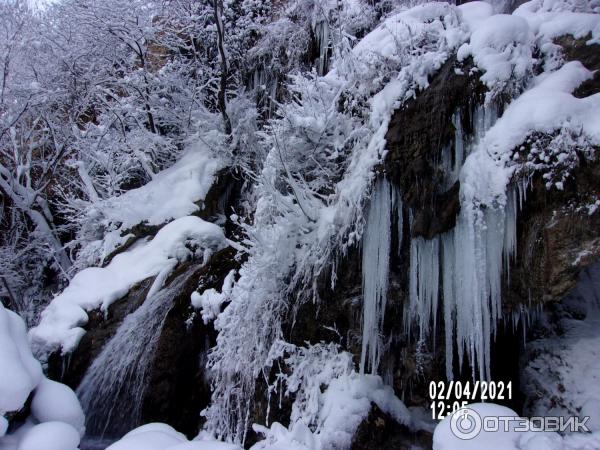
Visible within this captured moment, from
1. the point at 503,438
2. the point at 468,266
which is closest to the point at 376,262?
the point at 468,266

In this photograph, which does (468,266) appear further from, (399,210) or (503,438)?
(503,438)

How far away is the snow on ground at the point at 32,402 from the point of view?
375cm

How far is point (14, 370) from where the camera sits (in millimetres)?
3850

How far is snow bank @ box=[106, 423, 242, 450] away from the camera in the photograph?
8.91ft

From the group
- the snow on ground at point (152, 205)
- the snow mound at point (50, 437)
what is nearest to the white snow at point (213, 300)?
the snow mound at point (50, 437)

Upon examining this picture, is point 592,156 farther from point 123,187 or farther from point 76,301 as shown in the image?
point 123,187

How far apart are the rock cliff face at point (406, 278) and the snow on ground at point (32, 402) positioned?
714 millimetres

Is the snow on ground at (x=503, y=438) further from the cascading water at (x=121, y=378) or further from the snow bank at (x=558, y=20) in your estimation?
the cascading water at (x=121, y=378)

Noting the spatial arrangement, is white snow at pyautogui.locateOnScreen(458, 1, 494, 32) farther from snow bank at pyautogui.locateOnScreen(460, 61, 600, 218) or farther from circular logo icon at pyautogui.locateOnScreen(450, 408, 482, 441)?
circular logo icon at pyautogui.locateOnScreen(450, 408, 482, 441)

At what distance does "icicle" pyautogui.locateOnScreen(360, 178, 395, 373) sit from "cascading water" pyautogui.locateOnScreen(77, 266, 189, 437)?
2.59 meters

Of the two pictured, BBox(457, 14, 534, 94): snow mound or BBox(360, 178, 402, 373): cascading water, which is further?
BBox(360, 178, 402, 373): cascading water

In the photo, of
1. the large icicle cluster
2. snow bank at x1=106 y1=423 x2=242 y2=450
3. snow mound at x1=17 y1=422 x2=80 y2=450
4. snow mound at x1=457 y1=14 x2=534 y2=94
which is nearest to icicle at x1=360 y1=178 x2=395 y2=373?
the large icicle cluster

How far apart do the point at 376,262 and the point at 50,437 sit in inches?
132
